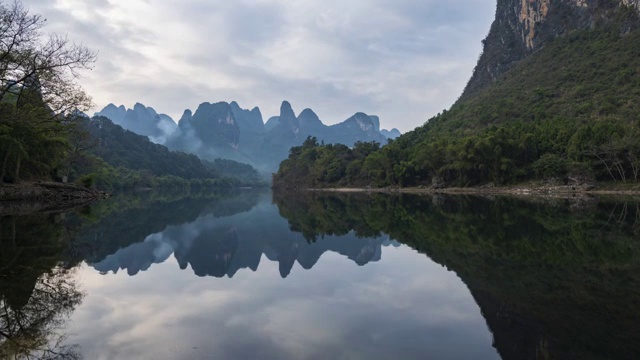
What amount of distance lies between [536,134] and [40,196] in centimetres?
6296

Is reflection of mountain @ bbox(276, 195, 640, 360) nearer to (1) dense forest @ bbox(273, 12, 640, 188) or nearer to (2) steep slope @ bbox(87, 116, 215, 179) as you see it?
(1) dense forest @ bbox(273, 12, 640, 188)

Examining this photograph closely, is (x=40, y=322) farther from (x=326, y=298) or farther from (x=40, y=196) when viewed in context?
(x=40, y=196)

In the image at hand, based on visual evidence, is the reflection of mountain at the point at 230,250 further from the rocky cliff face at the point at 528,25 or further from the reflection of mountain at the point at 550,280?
the rocky cliff face at the point at 528,25

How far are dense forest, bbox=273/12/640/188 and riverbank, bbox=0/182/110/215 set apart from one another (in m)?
52.3

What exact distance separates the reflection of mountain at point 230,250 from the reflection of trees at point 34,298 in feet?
5.39

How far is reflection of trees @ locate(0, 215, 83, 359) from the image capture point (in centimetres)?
545

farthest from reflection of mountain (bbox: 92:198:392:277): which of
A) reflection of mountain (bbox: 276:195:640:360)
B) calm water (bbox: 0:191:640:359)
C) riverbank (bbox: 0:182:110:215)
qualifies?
riverbank (bbox: 0:182:110:215)

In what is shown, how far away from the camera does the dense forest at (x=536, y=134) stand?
178 feet

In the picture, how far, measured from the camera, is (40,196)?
3478 cm

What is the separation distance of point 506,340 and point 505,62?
13817 cm

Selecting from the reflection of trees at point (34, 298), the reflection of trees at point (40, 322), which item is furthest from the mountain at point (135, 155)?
the reflection of trees at point (40, 322)

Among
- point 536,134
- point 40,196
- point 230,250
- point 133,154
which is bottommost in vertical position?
point 230,250

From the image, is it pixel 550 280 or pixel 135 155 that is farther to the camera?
pixel 135 155

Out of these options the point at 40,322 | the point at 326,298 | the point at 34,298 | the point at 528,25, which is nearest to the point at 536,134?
the point at 326,298
